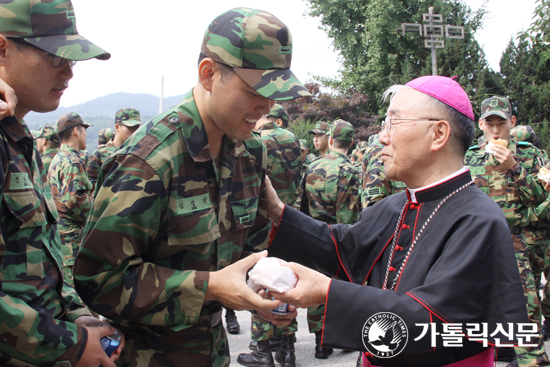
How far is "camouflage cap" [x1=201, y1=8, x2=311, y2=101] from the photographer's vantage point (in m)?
1.86

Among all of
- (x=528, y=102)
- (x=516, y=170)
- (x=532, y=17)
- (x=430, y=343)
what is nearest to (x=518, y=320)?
(x=430, y=343)

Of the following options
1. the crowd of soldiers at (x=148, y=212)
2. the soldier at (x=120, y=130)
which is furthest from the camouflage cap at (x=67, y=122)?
the crowd of soldiers at (x=148, y=212)

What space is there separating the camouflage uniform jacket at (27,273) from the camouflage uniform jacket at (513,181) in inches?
186

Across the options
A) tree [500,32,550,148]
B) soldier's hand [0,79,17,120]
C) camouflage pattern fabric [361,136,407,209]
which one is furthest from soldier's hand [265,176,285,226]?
tree [500,32,550,148]

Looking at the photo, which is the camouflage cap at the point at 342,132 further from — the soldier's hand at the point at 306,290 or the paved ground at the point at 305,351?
the soldier's hand at the point at 306,290

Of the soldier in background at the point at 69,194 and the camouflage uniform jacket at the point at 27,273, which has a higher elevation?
the camouflage uniform jacket at the point at 27,273

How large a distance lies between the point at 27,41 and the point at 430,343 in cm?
217

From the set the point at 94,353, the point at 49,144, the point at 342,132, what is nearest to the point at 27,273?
the point at 94,353

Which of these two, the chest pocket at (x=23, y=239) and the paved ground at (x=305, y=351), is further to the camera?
the paved ground at (x=305, y=351)

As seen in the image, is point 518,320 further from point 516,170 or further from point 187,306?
point 516,170

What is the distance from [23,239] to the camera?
1.79 metres

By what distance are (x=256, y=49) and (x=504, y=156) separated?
396 centimetres

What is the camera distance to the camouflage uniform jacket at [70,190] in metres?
5.74

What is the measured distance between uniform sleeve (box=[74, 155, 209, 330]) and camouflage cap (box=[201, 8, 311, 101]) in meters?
0.59
